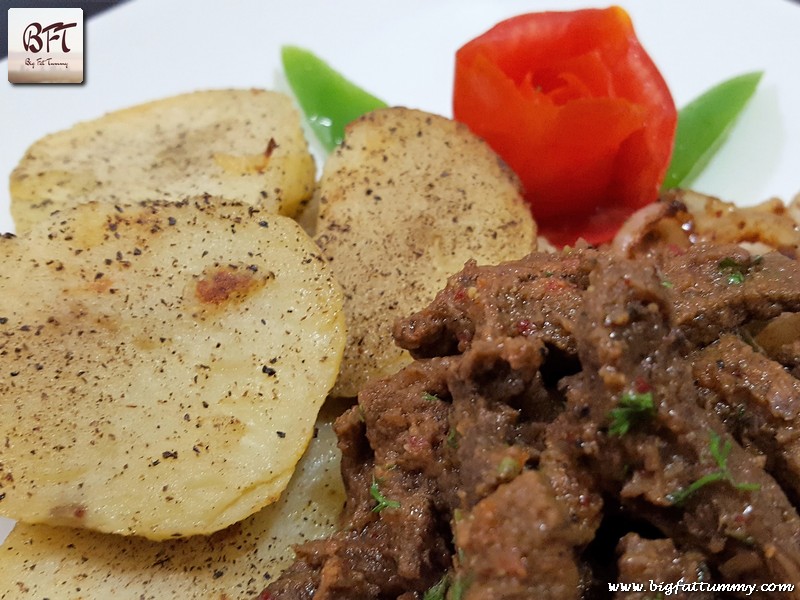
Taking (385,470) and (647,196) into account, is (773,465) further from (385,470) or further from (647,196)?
(647,196)

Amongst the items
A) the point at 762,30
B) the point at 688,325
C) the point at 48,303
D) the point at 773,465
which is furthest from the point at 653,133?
the point at 48,303

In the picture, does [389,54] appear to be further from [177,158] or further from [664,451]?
[664,451]

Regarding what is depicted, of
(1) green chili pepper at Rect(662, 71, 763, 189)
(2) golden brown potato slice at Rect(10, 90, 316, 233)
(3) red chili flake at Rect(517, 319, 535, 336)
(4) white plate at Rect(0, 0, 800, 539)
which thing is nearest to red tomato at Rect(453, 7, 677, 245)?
(1) green chili pepper at Rect(662, 71, 763, 189)

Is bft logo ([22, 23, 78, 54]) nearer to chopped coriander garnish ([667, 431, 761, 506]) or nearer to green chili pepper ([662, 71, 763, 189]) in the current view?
green chili pepper ([662, 71, 763, 189])

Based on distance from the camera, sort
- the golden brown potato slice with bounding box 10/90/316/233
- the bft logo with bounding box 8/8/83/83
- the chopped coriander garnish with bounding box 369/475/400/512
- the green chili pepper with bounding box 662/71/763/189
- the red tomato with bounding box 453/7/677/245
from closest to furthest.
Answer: the chopped coriander garnish with bounding box 369/475/400/512 → the golden brown potato slice with bounding box 10/90/316/233 → the red tomato with bounding box 453/7/677/245 → the green chili pepper with bounding box 662/71/763/189 → the bft logo with bounding box 8/8/83/83

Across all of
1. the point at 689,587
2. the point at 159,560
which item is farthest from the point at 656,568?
the point at 159,560

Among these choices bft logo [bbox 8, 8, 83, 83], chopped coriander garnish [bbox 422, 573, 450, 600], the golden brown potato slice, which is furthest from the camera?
bft logo [bbox 8, 8, 83, 83]

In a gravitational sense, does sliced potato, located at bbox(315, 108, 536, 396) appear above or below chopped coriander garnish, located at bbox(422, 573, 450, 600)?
above

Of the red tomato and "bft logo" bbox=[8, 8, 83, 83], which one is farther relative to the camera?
"bft logo" bbox=[8, 8, 83, 83]
